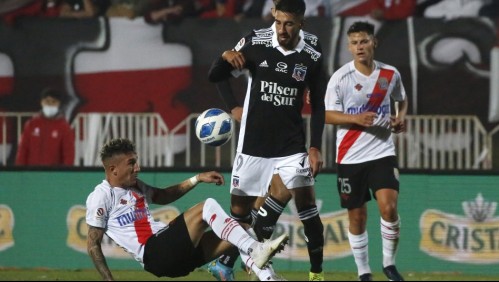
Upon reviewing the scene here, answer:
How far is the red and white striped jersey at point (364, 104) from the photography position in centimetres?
1310

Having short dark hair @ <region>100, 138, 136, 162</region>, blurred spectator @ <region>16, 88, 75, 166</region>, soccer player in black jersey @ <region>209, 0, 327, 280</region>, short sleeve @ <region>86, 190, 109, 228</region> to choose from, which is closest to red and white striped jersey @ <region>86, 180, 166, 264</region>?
short sleeve @ <region>86, 190, 109, 228</region>

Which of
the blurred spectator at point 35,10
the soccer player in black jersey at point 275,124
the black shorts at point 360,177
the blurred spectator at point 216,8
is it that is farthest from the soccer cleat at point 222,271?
the blurred spectator at point 35,10

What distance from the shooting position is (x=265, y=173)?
11.8 m

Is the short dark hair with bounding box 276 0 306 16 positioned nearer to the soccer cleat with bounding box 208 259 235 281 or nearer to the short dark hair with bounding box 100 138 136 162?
the short dark hair with bounding box 100 138 136 162

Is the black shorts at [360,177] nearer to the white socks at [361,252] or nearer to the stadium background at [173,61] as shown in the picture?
the white socks at [361,252]

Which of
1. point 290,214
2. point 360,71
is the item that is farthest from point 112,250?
point 360,71

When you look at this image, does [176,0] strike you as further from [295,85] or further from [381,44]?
[295,85]

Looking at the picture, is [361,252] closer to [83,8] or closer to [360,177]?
[360,177]

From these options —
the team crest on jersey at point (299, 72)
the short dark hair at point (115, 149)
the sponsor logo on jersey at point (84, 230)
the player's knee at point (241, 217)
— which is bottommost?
the sponsor logo on jersey at point (84, 230)

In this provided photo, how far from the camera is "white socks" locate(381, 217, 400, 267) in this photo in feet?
42.1

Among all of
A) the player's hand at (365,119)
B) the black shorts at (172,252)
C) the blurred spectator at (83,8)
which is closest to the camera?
the black shorts at (172,252)

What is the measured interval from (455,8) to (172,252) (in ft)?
38.7

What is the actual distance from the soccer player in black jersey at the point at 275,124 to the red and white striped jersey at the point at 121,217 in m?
1.03

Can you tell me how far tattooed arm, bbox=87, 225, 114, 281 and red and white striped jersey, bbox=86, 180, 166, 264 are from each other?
66 millimetres
